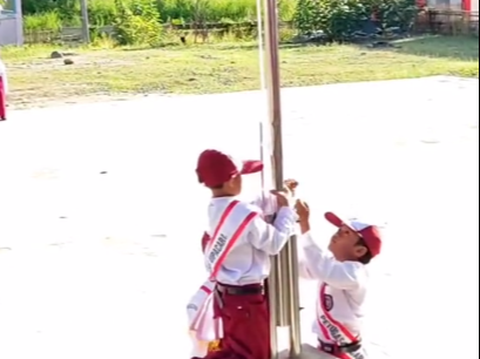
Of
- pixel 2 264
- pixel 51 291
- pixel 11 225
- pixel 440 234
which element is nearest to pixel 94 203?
pixel 11 225

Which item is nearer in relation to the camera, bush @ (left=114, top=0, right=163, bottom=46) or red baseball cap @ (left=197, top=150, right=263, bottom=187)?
red baseball cap @ (left=197, top=150, right=263, bottom=187)

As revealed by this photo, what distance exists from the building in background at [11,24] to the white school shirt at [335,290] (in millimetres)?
2857

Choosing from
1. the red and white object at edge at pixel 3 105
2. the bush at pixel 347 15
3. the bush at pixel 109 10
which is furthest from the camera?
the red and white object at edge at pixel 3 105

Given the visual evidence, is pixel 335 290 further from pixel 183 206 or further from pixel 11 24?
pixel 11 24

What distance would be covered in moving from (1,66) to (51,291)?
6.82 feet

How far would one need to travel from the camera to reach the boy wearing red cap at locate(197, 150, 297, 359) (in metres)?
1.29

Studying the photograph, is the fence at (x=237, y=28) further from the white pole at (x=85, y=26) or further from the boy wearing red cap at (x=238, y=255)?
the boy wearing red cap at (x=238, y=255)

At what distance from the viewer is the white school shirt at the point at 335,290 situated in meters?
1.29

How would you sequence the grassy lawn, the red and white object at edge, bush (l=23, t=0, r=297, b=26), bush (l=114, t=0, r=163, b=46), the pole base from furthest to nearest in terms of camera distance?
bush (l=114, t=0, r=163, b=46) < the red and white object at edge < the grassy lawn < bush (l=23, t=0, r=297, b=26) < the pole base

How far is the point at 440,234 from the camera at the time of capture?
152 centimetres

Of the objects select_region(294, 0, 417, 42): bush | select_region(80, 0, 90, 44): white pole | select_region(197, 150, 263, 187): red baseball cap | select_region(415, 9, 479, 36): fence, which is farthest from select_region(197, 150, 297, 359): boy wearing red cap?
select_region(80, 0, 90, 44): white pole

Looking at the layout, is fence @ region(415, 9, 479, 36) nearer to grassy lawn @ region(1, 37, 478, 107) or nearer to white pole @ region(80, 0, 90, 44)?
Result: grassy lawn @ region(1, 37, 478, 107)

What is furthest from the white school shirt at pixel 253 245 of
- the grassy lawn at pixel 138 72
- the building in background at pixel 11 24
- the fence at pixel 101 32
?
the building in background at pixel 11 24

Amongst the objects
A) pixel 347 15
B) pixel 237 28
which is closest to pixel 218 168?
pixel 347 15
